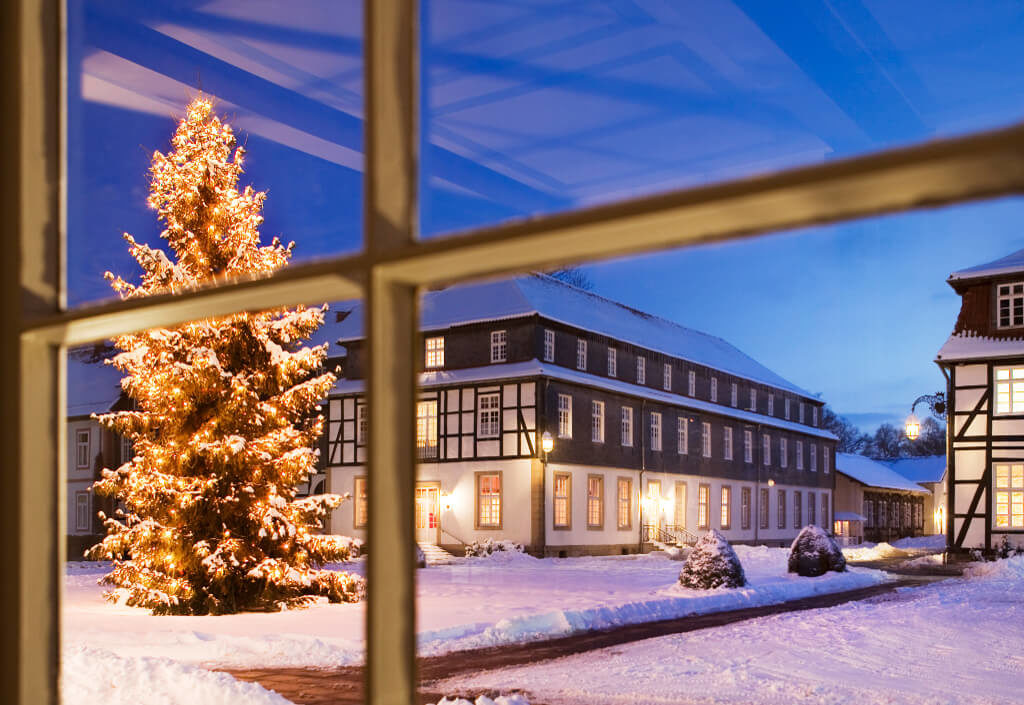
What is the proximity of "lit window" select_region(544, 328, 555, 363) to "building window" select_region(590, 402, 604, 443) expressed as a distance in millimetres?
1991

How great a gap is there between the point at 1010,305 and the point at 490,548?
13817 mm

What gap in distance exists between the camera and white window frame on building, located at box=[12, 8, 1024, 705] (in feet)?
2.09

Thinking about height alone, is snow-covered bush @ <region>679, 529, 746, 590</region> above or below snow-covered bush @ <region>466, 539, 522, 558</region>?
above

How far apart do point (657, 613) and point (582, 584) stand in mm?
3997

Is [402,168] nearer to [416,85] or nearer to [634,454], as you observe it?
[416,85]

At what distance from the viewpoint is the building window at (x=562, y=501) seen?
2678 centimetres

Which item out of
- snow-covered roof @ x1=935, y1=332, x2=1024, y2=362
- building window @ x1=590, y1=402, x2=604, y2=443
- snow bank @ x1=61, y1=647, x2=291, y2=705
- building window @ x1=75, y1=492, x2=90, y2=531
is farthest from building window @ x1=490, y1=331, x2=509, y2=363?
snow bank @ x1=61, y1=647, x2=291, y2=705

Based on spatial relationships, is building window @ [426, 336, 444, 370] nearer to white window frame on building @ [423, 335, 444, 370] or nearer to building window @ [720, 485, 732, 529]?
white window frame on building @ [423, 335, 444, 370]

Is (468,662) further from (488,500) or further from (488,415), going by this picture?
(488,415)

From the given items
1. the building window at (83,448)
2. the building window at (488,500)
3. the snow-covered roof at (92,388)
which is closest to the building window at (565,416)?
the building window at (488,500)

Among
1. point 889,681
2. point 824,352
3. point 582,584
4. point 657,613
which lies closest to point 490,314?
point 582,584

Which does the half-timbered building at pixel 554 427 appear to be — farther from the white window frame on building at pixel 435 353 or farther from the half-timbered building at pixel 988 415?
the half-timbered building at pixel 988 415

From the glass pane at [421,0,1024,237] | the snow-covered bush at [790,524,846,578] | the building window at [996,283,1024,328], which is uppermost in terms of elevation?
the building window at [996,283,1024,328]

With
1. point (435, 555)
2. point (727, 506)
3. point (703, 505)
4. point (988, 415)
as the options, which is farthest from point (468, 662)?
point (727, 506)
